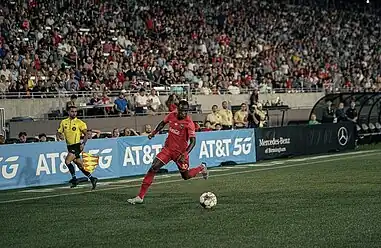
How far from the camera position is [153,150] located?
24.4m

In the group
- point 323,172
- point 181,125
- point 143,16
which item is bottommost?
point 323,172

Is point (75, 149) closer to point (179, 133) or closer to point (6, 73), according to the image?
point (179, 133)

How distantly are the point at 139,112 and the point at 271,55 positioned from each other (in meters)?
13.1

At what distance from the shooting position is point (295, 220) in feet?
41.1

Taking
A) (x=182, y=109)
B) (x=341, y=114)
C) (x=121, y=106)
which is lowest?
(x=341, y=114)

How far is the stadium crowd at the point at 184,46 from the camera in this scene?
94.4 feet

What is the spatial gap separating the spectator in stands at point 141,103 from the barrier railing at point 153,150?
3219mm

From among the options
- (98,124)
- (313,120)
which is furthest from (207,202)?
(313,120)

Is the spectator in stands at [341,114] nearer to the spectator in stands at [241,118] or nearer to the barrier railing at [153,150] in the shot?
the barrier railing at [153,150]

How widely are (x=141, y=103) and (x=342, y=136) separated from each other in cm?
849

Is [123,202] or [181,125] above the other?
[181,125]

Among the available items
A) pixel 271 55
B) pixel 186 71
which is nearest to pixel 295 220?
pixel 186 71

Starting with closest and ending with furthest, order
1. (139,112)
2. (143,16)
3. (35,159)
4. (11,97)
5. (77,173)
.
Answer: (35,159), (77,173), (11,97), (139,112), (143,16)

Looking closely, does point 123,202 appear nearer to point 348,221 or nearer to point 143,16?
point 348,221
